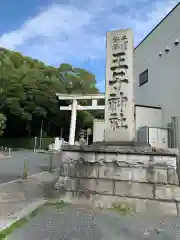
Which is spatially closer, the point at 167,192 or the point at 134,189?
the point at 167,192

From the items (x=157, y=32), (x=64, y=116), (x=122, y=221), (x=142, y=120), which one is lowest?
(x=122, y=221)

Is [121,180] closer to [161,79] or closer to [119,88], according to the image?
[119,88]

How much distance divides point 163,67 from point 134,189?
10616 millimetres

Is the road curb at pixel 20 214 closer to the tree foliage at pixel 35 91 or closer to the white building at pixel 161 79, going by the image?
the white building at pixel 161 79

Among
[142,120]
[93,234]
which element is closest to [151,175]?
[93,234]

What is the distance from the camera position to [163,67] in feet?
45.4

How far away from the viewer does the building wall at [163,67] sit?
1264cm

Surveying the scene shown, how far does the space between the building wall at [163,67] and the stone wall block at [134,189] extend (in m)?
8.36

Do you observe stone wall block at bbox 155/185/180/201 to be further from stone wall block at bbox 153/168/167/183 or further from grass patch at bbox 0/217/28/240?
grass patch at bbox 0/217/28/240

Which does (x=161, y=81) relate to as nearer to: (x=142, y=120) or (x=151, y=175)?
(x=142, y=120)

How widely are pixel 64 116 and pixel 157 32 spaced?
2119 centimetres

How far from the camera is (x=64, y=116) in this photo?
3356cm

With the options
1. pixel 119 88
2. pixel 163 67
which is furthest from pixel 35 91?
pixel 119 88

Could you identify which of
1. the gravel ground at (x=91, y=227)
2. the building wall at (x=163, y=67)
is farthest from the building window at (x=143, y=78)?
the gravel ground at (x=91, y=227)
